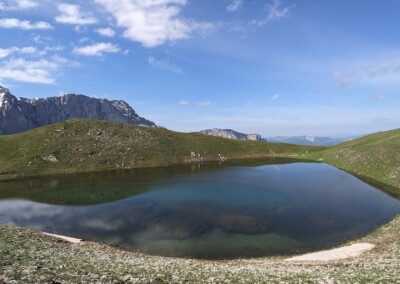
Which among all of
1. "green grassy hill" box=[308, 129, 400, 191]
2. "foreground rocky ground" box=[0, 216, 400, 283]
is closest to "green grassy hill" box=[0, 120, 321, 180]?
"green grassy hill" box=[308, 129, 400, 191]

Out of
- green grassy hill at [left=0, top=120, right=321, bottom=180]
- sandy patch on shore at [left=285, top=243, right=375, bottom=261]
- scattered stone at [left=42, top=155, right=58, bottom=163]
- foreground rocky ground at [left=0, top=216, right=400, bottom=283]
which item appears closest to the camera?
foreground rocky ground at [left=0, top=216, right=400, bottom=283]

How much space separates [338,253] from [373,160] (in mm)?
69657

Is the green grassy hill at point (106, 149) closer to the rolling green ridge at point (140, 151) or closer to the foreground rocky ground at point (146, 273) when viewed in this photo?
the rolling green ridge at point (140, 151)

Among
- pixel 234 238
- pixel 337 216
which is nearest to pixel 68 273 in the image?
pixel 234 238

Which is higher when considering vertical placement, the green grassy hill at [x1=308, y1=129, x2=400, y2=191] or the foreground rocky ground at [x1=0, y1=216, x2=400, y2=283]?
the green grassy hill at [x1=308, y1=129, x2=400, y2=191]

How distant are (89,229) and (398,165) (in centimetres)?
7845

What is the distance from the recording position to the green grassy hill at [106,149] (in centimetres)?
11506

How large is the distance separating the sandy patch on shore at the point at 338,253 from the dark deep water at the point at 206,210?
3.37 metres

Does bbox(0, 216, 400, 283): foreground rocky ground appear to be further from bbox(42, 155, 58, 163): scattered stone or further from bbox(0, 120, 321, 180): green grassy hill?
bbox(42, 155, 58, 163): scattered stone

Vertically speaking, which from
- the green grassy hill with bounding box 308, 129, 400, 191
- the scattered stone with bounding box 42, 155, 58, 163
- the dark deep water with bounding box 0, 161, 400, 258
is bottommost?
the dark deep water with bounding box 0, 161, 400, 258

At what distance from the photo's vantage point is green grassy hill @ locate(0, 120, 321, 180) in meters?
115

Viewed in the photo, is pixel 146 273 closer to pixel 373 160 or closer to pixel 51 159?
pixel 373 160

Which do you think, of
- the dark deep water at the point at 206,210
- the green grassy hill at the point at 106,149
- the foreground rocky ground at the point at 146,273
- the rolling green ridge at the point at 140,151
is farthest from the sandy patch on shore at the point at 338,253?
the green grassy hill at the point at 106,149

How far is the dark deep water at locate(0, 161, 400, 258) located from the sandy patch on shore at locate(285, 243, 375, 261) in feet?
11.1
